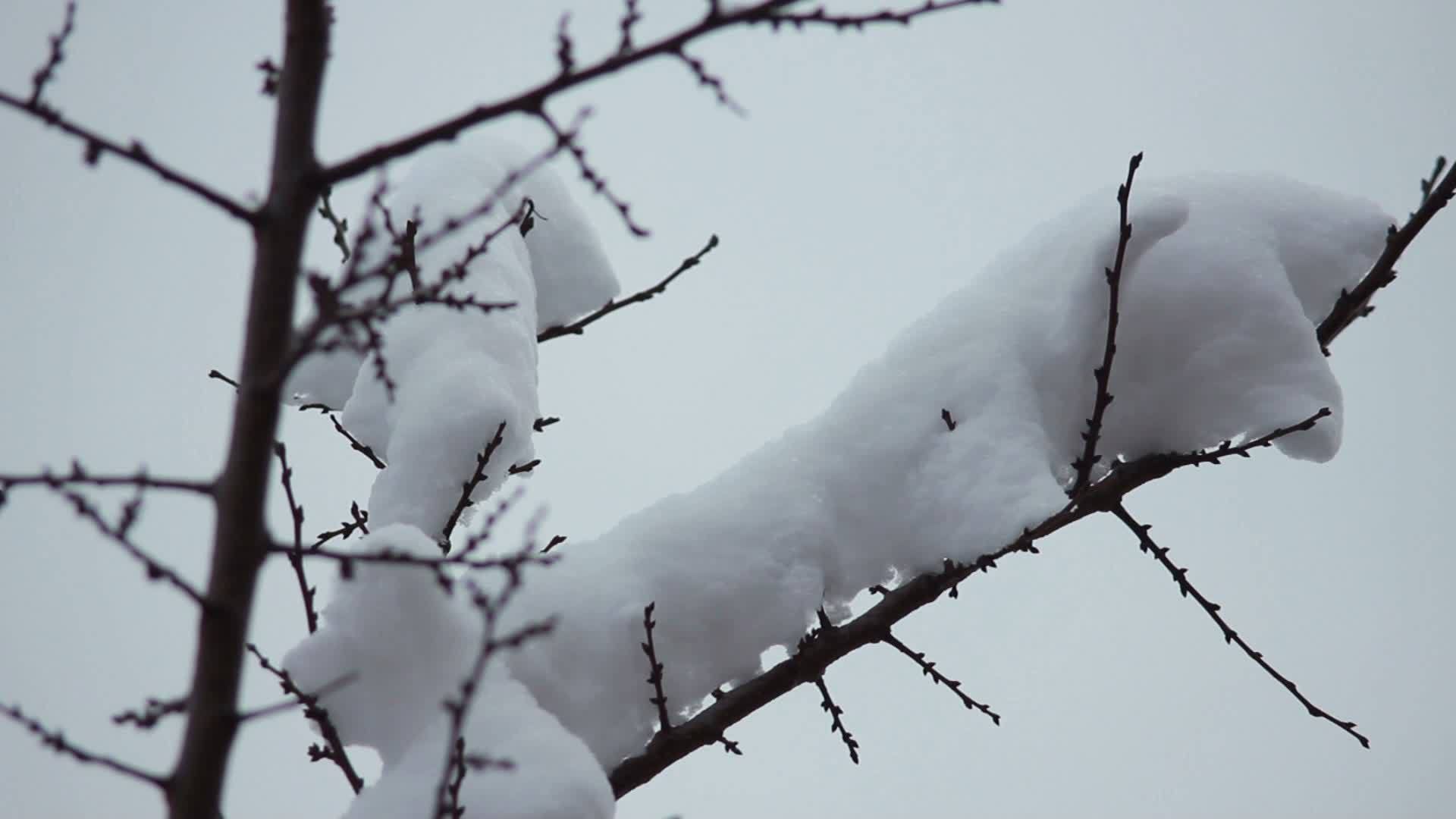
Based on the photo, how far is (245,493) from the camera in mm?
1121

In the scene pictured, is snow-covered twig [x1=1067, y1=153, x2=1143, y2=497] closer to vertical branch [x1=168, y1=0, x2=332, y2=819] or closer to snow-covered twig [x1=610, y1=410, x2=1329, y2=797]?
snow-covered twig [x1=610, y1=410, x2=1329, y2=797]

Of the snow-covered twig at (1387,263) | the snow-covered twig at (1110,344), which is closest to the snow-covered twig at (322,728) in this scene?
the snow-covered twig at (1110,344)

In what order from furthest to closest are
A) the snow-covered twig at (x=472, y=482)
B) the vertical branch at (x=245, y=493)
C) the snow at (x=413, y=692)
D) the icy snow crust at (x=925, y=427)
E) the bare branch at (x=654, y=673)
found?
1. the snow-covered twig at (x=472, y=482)
2. the icy snow crust at (x=925, y=427)
3. the bare branch at (x=654, y=673)
4. the snow at (x=413, y=692)
5. the vertical branch at (x=245, y=493)

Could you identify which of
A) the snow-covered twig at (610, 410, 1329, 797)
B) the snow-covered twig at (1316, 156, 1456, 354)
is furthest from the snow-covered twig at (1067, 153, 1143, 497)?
the snow-covered twig at (1316, 156, 1456, 354)

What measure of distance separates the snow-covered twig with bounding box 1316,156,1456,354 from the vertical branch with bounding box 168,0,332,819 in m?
2.34

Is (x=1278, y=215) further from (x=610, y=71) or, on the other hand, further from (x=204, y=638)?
(x=204, y=638)

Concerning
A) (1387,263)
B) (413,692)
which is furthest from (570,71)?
(1387,263)

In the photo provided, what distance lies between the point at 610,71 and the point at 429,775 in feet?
3.79

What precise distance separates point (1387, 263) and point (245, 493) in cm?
246

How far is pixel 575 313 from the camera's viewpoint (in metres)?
3.12

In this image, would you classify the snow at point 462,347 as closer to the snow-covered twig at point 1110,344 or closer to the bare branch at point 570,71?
the bare branch at point 570,71

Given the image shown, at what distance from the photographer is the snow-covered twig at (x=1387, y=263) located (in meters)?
2.27

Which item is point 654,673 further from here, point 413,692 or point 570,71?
point 570,71

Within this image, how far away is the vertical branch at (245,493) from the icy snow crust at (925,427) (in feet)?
2.60
